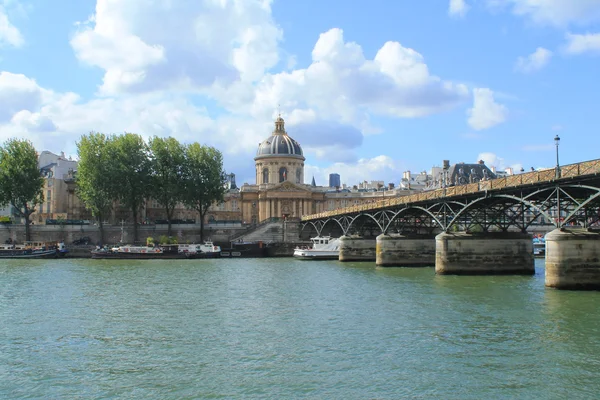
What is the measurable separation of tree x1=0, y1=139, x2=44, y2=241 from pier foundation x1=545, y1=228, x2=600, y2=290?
66.3 metres

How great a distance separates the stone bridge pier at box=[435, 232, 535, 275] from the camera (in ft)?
149

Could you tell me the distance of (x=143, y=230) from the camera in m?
92.8

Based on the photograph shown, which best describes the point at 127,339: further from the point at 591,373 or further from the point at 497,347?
the point at 591,373

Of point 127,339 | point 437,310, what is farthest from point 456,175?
point 127,339

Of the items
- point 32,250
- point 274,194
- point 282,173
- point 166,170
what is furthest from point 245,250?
point 282,173

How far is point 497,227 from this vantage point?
171ft

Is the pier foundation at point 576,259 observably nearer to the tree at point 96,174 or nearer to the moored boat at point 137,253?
the moored boat at point 137,253

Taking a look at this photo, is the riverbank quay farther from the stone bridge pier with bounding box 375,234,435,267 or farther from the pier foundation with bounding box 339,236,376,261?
the stone bridge pier with bounding box 375,234,435,267

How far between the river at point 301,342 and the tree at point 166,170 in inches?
1821

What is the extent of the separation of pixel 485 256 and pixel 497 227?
720cm

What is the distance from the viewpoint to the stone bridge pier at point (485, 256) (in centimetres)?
4550

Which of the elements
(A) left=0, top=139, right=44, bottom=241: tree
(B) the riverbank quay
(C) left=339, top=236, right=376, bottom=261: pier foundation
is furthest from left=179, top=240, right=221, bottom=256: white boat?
(A) left=0, top=139, right=44, bottom=241: tree

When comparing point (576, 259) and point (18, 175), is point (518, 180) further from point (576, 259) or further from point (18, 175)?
point (18, 175)

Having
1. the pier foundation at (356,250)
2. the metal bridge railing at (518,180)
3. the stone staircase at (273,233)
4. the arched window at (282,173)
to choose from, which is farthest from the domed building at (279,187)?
the metal bridge railing at (518,180)
